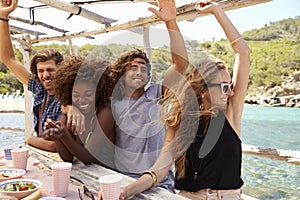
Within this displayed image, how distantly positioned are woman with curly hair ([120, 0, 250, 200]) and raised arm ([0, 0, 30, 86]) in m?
1.23

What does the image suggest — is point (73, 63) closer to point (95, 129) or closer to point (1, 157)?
point (95, 129)

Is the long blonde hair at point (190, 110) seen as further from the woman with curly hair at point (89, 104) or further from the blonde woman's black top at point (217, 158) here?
the woman with curly hair at point (89, 104)

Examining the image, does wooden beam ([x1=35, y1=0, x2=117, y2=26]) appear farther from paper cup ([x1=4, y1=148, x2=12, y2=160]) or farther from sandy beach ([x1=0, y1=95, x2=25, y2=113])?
sandy beach ([x1=0, y1=95, x2=25, y2=113])

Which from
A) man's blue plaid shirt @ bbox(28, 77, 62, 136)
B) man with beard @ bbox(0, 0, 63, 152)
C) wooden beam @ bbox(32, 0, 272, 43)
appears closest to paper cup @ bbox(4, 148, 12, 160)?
man with beard @ bbox(0, 0, 63, 152)

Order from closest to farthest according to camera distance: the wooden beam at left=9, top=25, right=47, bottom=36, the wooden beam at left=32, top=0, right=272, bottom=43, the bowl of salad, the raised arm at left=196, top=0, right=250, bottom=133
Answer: the bowl of salad, the raised arm at left=196, top=0, right=250, bottom=133, the wooden beam at left=32, top=0, right=272, bottom=43, the wooden beam at left=9, top=25, right=47, bottom=36

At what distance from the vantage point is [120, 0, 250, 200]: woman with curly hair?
136 centimetres

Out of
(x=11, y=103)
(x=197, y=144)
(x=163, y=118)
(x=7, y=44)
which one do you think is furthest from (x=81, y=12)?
(x=11, y=103)

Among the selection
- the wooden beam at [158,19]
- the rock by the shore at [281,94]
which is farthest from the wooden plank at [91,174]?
the rock by the shore at [281,94]

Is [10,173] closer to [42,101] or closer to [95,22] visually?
[42,101]

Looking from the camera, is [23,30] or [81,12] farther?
[23,30]

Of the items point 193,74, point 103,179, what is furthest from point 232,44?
point 103,179

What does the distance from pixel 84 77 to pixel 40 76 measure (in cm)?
62

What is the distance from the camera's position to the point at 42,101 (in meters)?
2.13

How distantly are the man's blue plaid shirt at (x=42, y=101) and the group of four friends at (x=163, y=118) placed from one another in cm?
23
